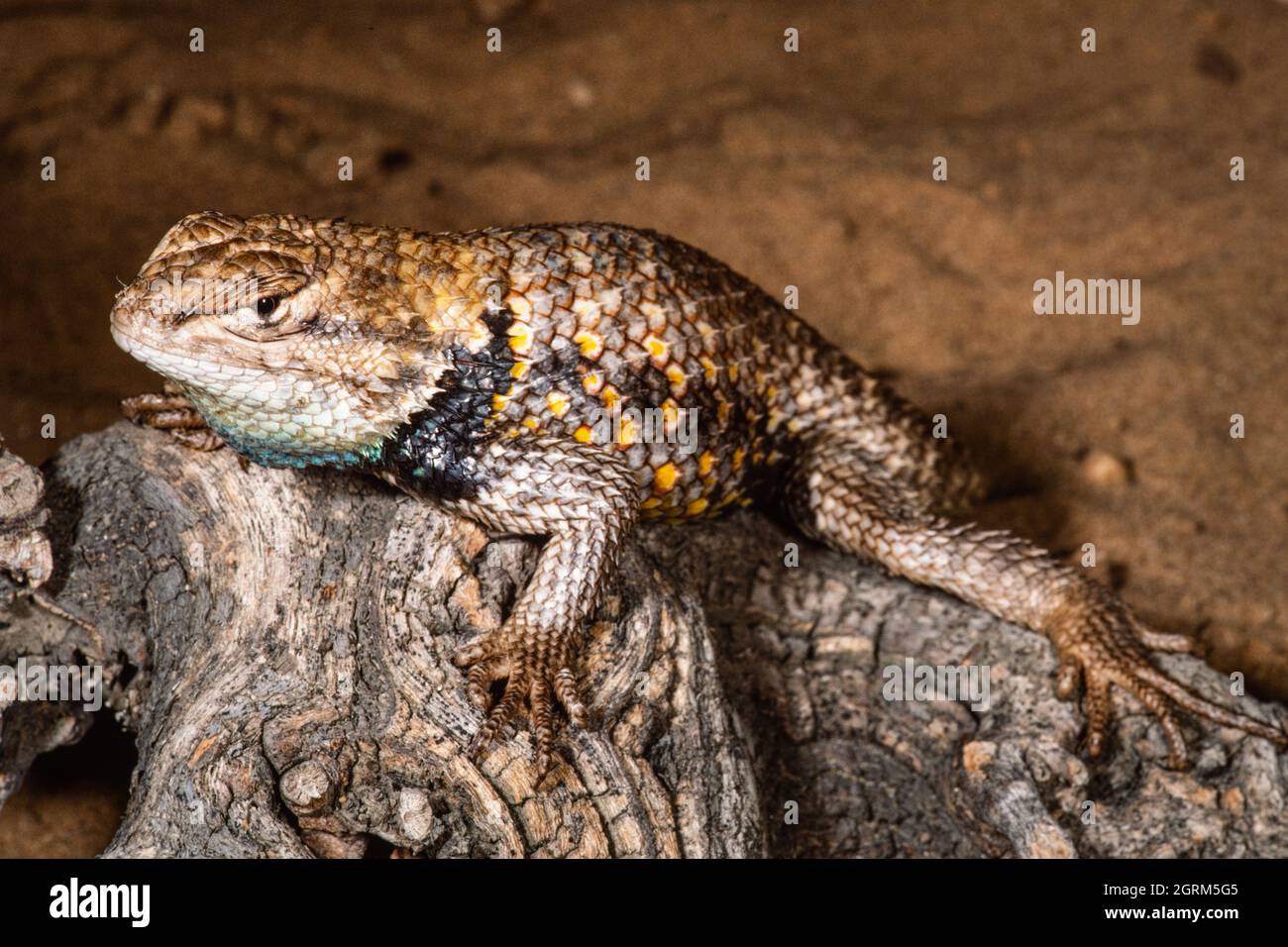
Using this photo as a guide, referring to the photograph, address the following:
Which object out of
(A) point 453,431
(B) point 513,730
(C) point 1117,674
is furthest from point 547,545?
(C) point 1117,674

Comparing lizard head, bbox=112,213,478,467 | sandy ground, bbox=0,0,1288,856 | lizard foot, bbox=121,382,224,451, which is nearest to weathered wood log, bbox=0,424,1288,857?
lizard foot, bbox=121,382,224,451

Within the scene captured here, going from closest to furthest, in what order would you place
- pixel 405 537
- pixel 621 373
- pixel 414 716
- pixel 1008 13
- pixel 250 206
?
pixel 414 716
pixel 405 537
pixel 621 373
pixel 250 206
pixel 1008 13

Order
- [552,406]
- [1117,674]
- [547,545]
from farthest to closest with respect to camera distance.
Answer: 1. [1117,674]
2. [552,406]
3. [547,545]

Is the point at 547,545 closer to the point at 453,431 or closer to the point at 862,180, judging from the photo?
the point at 453,431

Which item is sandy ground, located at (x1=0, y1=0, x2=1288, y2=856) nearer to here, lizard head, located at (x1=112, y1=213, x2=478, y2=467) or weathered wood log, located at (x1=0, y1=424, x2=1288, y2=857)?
weathered wood log, located at (x1=0, y1=424, x2=1288, y2=857)

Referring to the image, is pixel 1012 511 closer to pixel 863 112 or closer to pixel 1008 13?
pixel 863 112

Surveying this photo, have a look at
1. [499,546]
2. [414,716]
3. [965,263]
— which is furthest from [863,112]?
[414,716]
